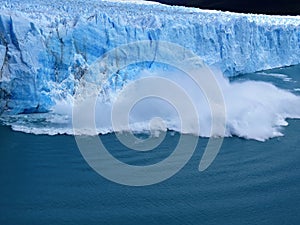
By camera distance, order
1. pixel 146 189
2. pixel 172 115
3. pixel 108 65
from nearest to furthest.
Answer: pixel 146 189 < pixel 172 115 < pixel 108 65

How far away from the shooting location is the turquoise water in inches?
159

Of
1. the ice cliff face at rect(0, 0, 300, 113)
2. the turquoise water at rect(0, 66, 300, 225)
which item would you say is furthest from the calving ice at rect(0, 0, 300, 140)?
the turquoise water at rect(0, 66, 300, 225)

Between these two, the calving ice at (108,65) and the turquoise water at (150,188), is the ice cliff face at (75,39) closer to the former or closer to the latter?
the calving ice at (108,65)

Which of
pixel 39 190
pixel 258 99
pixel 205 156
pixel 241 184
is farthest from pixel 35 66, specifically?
pixel 258 99

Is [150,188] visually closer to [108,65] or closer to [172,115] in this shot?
[172,115]

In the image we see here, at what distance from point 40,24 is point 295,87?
511 centimetres

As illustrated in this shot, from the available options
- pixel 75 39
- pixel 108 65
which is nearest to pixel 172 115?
pixel 108 65

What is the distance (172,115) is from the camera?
629 cm

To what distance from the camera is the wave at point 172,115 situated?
5.83 m

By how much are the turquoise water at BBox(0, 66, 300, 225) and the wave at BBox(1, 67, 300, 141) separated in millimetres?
228

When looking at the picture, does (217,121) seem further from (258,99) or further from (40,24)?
(40,24)

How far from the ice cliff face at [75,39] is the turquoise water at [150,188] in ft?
2.49

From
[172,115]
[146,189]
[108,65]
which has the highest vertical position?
[108,65]

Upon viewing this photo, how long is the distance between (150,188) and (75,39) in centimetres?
282
